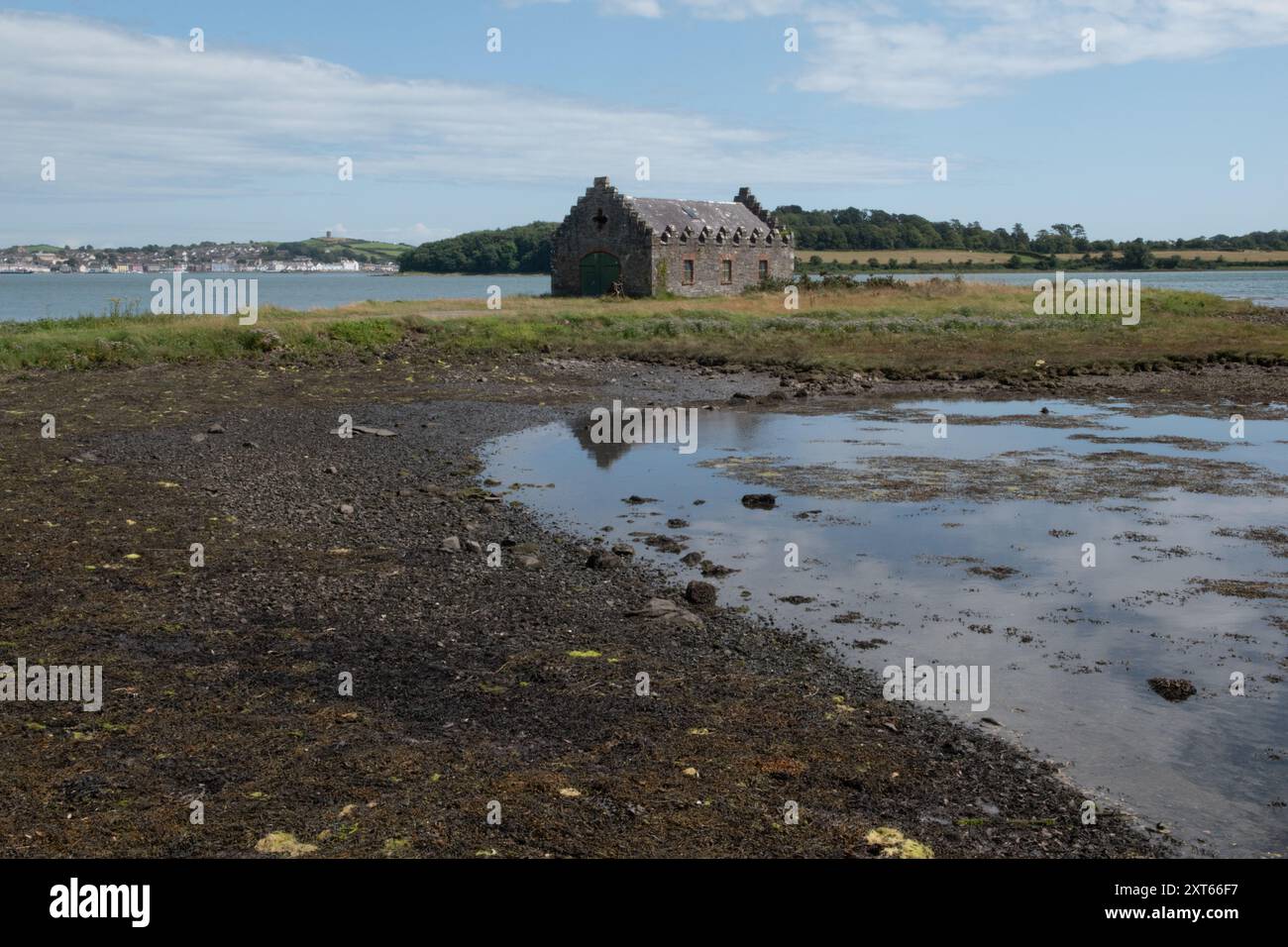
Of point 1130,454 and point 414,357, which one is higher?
point 414,357

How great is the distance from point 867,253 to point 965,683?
16422 cm

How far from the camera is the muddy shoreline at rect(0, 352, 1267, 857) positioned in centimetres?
716

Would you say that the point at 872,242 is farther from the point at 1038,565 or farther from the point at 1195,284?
the point at 1038,565

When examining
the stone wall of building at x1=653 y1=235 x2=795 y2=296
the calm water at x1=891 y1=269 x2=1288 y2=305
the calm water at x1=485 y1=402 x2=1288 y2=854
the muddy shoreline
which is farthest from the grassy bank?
the calm water at x1=891 y1=269 x2=1288 y2=305

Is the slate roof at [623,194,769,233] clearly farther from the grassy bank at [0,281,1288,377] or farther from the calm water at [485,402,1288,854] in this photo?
the calm water at [485,402,1288,854]

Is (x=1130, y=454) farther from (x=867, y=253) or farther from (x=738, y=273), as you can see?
(x=867, y=253)

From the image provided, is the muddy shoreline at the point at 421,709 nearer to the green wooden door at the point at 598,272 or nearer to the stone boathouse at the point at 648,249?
the stone boathouse at the point at 648,249

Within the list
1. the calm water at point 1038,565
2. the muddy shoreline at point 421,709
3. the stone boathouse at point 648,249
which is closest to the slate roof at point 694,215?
the stone boathouse at point 648,249

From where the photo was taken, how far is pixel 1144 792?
26.9 feet

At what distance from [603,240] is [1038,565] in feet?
174

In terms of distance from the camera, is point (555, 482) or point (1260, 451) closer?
point (555, 482)

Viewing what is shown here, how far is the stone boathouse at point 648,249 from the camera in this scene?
64625 millimetres
